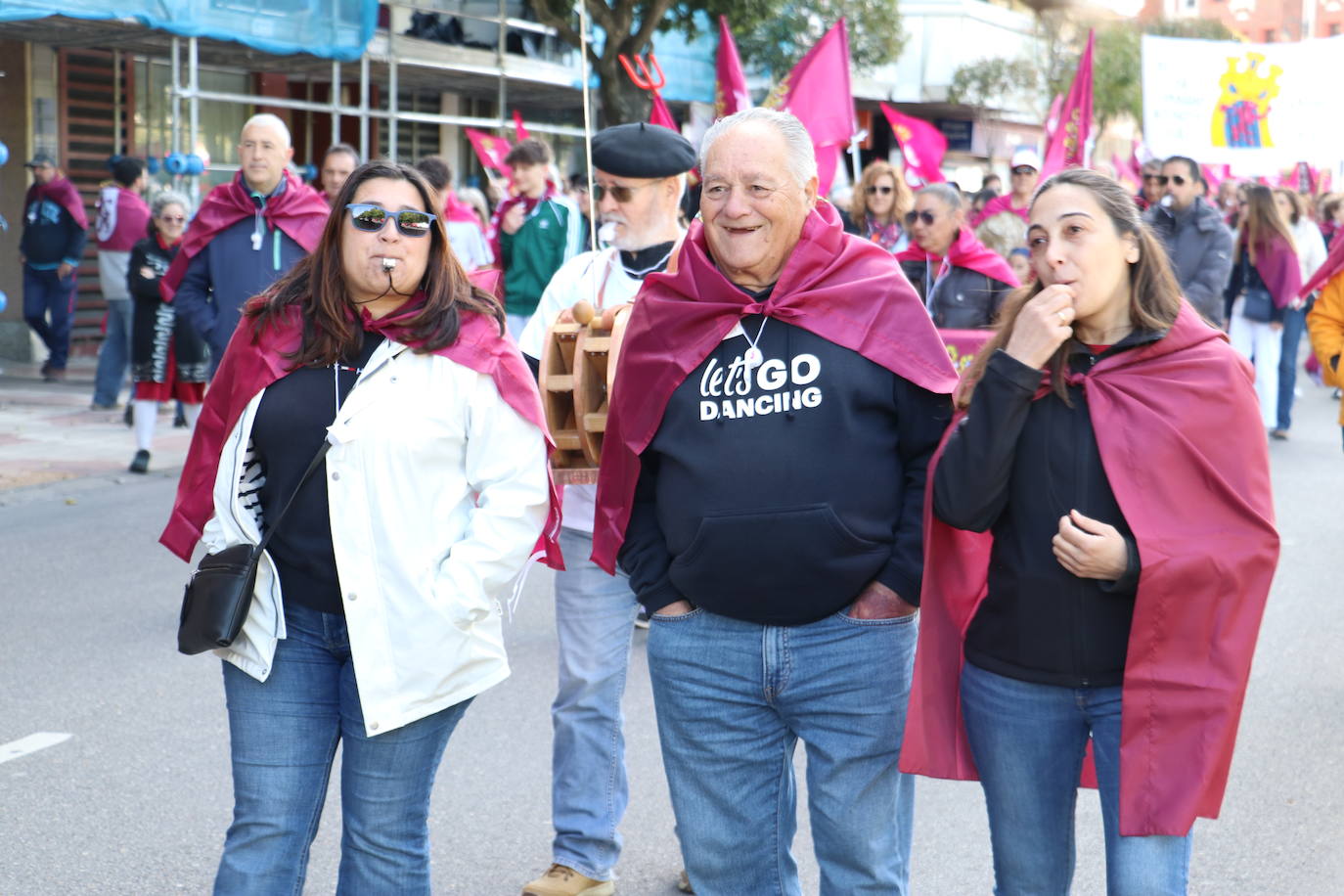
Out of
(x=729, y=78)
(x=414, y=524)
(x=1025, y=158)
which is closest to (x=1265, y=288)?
(x=1025, y=158)

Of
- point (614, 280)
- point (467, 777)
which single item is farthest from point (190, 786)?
point (614, 280)

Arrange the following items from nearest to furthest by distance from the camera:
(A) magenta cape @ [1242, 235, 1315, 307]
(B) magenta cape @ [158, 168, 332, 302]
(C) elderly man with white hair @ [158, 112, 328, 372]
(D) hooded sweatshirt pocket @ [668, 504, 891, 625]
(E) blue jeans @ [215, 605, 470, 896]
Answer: (D) hooded sweatshirt pocket @ [668, 504, 891, 625], (E) blue jeans @ [215, 605, 470, 896], (C) elderly man with white hair @ [158, 112, 328, 372], (B) magenta cape @ [158, 168, 332, 302], (A) magenta cape @ [1242, 235, 1315, 307]

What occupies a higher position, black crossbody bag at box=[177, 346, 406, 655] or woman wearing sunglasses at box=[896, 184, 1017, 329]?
woman wearing sunglasses at box=[896, 184, 1017, 329]

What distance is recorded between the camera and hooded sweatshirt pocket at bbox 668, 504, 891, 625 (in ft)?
10.0

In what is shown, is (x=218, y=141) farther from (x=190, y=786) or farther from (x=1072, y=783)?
(x=1072, y=783)

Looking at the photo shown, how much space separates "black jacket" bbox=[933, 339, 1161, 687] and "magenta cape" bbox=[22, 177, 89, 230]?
13.6 meters

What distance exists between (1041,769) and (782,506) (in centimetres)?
69

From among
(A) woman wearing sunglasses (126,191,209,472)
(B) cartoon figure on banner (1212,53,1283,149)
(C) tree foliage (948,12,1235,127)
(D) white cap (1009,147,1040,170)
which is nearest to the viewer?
(A) woman wearing sunglasses (126,191,209,472)

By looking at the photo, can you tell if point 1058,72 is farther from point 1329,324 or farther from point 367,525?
point 367,525

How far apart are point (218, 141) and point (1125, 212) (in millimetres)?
17284

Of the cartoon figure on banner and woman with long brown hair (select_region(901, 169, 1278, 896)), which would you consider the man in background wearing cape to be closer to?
the cartoon figure on banner

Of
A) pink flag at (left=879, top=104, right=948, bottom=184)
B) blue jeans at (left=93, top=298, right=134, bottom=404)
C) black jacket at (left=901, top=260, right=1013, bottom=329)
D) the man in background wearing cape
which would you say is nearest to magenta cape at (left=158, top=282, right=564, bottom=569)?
black jacket at (left=901, top=260, right=1013, bottom=329)

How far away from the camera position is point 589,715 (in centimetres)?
Answer: 432

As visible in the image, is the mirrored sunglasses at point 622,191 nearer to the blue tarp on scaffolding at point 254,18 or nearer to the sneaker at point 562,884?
the sneaker at point 562,884
